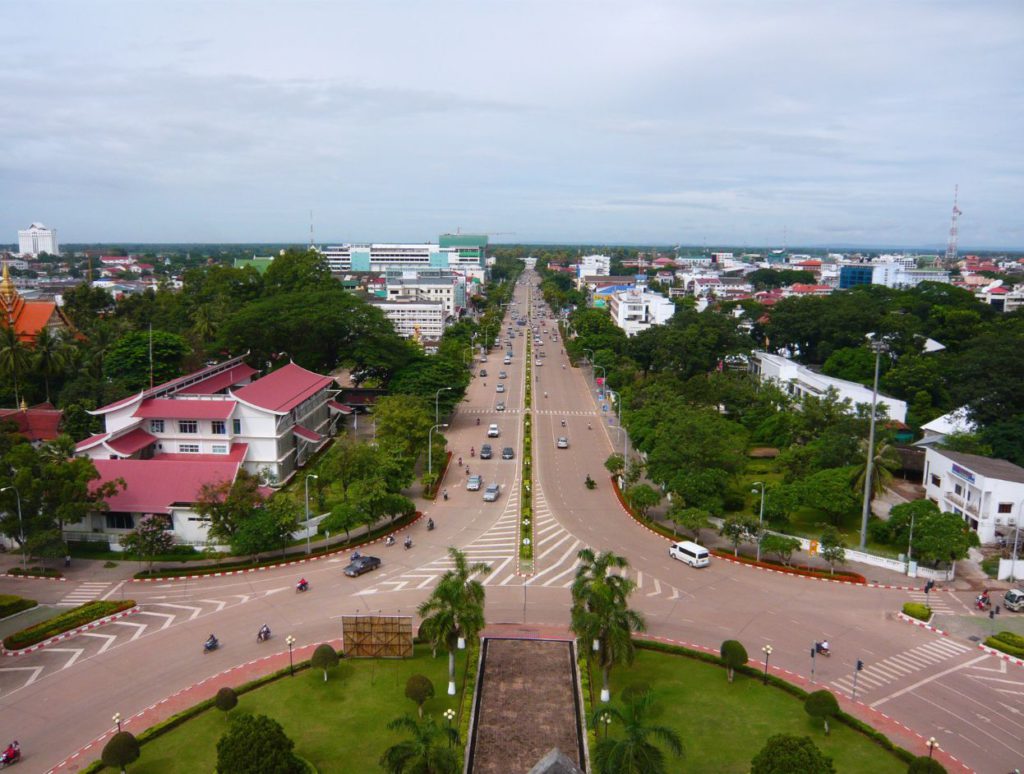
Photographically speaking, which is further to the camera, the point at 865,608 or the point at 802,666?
the point at 865,608

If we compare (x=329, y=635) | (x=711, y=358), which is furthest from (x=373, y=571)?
(x=711, y=358)

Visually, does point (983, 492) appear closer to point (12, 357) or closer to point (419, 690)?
point (419, 690)

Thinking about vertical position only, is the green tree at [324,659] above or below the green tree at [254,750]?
below

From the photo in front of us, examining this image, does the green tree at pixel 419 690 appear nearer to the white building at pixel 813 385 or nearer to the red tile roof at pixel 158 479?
the red tile roof at pixel 158 479

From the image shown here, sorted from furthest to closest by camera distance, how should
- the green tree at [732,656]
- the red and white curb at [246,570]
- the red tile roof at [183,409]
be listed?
1. the red tile roof at [183,409]
2. the red and white curb at [246,570]
3. the green tree at [732,656]

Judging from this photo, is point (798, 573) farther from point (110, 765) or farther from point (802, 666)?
point (110, 765)

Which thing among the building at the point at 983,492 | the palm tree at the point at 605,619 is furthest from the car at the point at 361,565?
the building at the point at 983,492

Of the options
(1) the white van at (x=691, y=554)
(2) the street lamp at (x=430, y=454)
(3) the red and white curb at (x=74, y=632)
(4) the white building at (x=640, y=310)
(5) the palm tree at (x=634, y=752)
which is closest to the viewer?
(5) the palm tree at (x=634, y=752)

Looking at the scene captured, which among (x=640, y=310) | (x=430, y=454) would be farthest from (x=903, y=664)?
(x=640, y=310)
